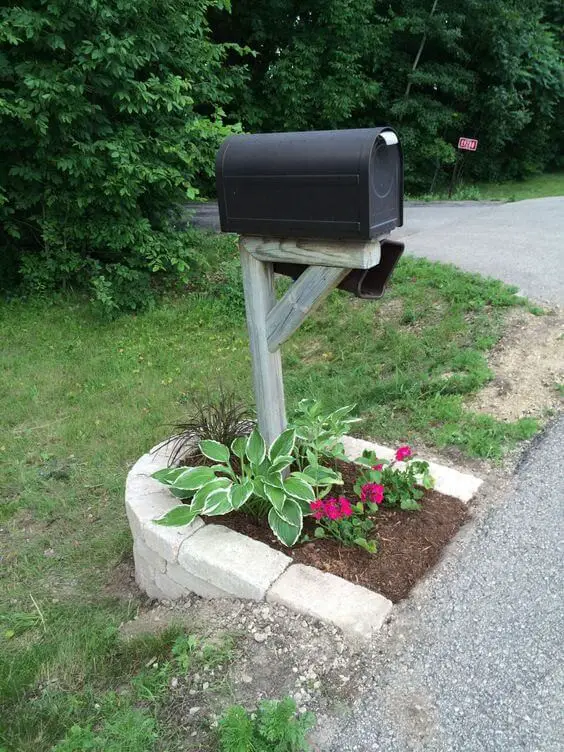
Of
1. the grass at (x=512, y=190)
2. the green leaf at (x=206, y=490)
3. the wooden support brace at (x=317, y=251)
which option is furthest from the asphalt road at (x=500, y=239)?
the green leaf at (x=206, y=490)

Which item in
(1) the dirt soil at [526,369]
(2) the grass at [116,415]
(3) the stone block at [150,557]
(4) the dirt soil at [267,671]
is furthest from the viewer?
(1) the dirt soil at [526,369]

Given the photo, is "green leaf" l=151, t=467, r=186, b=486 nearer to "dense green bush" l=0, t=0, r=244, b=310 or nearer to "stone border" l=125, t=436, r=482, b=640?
"stone border" l=125, t=436, r=482, b=640

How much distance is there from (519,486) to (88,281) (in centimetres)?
639

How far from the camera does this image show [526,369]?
428 cm

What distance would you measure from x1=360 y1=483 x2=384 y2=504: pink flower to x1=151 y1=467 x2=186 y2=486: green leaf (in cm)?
83

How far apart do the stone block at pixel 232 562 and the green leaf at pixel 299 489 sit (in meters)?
0.25

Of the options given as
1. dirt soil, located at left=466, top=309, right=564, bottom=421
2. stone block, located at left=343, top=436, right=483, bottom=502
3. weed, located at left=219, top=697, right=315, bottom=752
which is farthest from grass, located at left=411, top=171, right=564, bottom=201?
weed, located at left=219, top=697, right=315, bottom=752

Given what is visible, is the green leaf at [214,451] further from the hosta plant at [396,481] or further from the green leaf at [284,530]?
the hosta plant at [396,481]

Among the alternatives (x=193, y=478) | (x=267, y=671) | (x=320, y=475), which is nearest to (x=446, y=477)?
(x=320, y=475)

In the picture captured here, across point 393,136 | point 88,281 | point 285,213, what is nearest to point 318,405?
point 285,213

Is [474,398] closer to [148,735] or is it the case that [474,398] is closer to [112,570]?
[112,570]

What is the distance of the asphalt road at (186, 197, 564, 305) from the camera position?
634cm

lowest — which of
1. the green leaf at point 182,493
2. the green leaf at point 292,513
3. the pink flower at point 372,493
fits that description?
the green leaf at point 182,493

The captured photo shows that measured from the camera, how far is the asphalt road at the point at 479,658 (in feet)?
6.00
